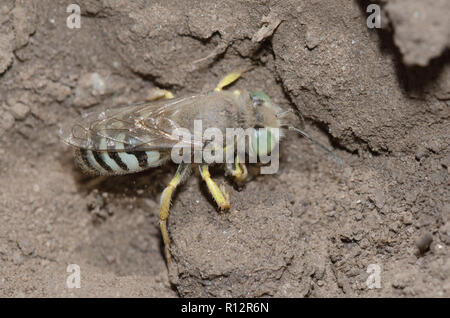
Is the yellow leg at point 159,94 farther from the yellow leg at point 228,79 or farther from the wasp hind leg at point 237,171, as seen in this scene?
the wasp hind leg at point 237,171

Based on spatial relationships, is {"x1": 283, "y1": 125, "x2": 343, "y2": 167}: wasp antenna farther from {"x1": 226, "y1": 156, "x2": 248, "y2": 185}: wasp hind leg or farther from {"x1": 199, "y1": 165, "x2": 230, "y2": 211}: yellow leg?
{"x1": 199, "y1": 165, "x2": 230, "y2": 211}: yellow leg

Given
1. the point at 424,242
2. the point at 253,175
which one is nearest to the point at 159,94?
the point at 253,175

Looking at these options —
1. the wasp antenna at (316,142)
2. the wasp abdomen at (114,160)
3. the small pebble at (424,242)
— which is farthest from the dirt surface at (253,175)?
the wasp abdomen at (114,160)

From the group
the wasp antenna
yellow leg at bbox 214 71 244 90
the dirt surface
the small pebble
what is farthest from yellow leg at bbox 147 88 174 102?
the small pebble

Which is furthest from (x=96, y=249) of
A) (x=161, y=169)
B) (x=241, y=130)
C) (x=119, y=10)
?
(x=119, y=10)

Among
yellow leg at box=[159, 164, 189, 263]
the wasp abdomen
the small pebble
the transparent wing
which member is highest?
the transparent wing

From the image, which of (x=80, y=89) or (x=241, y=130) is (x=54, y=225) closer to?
(x=80, y=89)

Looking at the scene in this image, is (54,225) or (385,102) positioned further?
(54,225)
